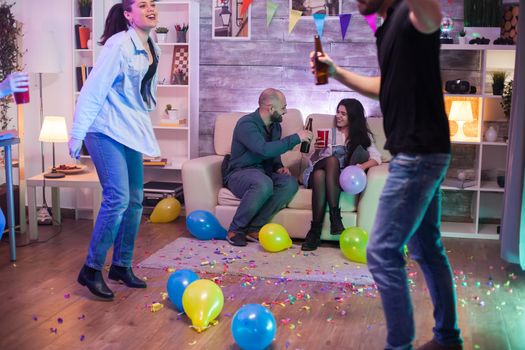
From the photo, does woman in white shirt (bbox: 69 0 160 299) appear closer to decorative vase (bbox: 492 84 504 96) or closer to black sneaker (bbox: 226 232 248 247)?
black sneaker (bbox: 226 232 248 247)

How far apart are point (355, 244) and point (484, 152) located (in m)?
1.84

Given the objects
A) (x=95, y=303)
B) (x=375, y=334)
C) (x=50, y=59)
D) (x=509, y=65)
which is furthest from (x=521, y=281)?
(x=50, y=59)

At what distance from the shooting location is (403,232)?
2125 millimetres

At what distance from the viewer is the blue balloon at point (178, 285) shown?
3039mm

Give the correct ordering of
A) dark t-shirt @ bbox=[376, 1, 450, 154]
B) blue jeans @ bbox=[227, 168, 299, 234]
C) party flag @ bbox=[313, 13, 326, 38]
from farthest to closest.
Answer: blue jeans @ bbox=[227, 168, 299, 234] < party flag @ bbox=[313, 13, 326, 38] < dark t-shirt @ bbox=[376, 1, 450, 154]

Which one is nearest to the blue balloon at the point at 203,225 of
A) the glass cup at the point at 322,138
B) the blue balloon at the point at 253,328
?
the glass cup at the point at 322,138

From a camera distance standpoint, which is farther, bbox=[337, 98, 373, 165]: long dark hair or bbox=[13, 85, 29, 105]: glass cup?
bbox=[337, 98, 373, 165]: long dark hair

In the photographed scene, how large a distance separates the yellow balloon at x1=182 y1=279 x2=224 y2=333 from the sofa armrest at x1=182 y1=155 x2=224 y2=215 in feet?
5.67

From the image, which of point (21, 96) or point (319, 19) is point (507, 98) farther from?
point (21, 96)

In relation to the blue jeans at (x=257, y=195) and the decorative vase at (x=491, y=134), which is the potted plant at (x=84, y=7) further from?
the decorative vase at (x=491, y=134)

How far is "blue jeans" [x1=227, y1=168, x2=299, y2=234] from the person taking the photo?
14.5ft

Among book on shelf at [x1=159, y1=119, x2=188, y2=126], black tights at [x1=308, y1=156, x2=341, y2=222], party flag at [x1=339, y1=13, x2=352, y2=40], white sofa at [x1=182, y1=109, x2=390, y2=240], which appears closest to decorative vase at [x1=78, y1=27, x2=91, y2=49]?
book on shelf at [x1=159, y1=119, x2=188, y2=126]

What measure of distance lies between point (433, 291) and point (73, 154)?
169 centimetres


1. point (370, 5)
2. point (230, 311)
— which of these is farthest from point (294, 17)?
point (370, 5)
